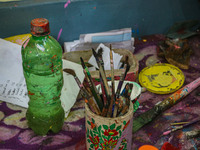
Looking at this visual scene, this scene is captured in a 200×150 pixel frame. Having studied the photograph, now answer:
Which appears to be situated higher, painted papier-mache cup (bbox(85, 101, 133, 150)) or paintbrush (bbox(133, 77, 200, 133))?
painted papier-mache cup (bbox(85, 101, 133, 150))

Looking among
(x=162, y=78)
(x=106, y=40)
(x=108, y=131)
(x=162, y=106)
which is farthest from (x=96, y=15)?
(x=108, y=131)

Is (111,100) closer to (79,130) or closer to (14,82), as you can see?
(79,130)

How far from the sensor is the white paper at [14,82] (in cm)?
90

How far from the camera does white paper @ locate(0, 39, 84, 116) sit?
0.90 metres

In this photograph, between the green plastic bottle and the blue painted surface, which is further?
the blue painted surface

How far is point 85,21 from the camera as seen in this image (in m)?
1.14

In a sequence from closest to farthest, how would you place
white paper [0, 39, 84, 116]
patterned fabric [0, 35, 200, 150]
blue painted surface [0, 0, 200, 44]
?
patterned fabric [0, 35, 200, 150] < white paper [0, 39, 84, 116] < blue painted surface [0, 0, 200, 44]

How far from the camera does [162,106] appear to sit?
0.89 metres

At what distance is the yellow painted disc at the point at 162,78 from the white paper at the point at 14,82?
27cm

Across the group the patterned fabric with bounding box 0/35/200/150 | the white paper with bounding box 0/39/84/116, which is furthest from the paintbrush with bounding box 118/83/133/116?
the white paper with bounding box 0/39/84/116

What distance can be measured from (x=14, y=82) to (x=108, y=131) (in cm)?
43

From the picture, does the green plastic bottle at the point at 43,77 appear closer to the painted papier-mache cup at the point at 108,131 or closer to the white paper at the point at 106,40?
the painted papier-mache cup at the point at 108,131

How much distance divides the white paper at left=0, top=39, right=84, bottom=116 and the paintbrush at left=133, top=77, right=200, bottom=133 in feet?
0.76

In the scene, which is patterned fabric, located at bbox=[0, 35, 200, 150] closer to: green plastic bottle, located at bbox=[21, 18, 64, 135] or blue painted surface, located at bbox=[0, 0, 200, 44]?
green plastic bottle, located at bbox=[21, 18, 64, 135]
